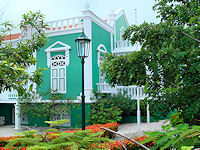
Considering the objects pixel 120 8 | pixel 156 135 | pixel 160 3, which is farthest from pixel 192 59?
pixel 120 8

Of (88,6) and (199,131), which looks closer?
(199,131)

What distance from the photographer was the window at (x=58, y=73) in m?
11.8

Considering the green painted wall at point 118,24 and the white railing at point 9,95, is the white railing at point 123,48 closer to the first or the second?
the green painted wall at point 118,24

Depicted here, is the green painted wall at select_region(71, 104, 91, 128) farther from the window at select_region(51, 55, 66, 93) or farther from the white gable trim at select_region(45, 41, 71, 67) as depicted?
the white gable trim at select_region(45, 41, 71, 67)

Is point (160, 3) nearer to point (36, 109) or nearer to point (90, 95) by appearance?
point (90, 95)

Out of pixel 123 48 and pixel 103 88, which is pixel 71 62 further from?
pixel 123 48

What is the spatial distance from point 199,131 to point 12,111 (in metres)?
14.3

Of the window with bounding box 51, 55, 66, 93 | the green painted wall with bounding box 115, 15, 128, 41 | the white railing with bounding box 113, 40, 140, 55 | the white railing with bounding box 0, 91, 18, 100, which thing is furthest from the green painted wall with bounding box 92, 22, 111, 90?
the white railing with bounding box 0, 91, 18, 100

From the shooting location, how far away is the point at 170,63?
3.29 meters

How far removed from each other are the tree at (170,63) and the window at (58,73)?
7992mm

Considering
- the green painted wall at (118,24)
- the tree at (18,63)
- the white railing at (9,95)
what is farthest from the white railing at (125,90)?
the tree at (18,63)

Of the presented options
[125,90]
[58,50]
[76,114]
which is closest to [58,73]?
[58,50]

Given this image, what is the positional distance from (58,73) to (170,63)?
9287 mm

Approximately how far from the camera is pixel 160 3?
4887 mm
